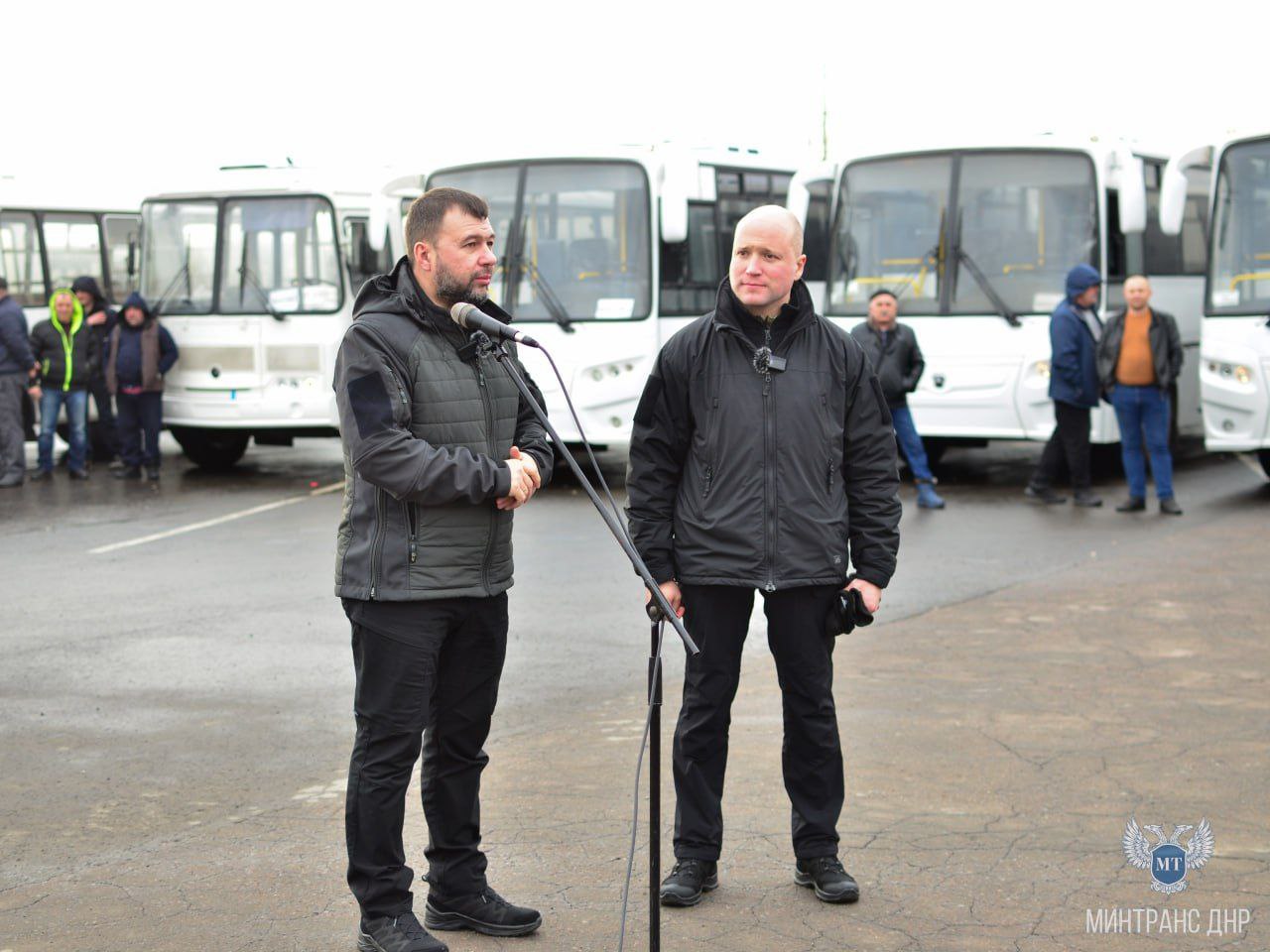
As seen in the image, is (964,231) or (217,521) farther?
(964,231)

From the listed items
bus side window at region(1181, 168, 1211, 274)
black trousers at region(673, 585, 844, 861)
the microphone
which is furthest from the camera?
bus side window at region(1181, 168, 1211, 274)

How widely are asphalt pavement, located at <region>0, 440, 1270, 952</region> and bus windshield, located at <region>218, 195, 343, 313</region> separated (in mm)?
5924

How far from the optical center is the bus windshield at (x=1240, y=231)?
14.8 meters

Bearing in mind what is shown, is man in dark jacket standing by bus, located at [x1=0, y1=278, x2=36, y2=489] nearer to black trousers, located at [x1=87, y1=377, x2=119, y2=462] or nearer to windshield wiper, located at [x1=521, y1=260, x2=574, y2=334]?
black trousers, located at [x1=87, y1=377, x2=119, y2=462]

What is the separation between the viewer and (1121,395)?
1380 centimetres

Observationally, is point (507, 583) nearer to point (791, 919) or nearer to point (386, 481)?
point (386, 481)

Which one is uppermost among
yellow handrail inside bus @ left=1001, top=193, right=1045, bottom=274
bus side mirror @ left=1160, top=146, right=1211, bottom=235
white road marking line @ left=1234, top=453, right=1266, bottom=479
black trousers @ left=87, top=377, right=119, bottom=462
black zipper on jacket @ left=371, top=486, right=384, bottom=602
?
bus side mirror @ left=1160, top=146, right=1211, bottom=235

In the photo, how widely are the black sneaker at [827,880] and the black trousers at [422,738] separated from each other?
943 mm

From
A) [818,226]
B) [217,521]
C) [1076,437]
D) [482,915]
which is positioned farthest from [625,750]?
[818,226]

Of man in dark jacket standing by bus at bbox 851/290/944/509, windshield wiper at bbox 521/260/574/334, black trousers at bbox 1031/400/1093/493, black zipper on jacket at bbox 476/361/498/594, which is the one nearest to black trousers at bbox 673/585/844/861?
black zipper on jacket at bbox 476/361/498/594

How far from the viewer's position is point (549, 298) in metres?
16.3

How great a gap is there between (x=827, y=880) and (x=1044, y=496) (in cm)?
1014

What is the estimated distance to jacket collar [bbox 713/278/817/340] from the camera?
504 cm

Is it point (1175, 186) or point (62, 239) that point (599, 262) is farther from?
point (62, 239)
